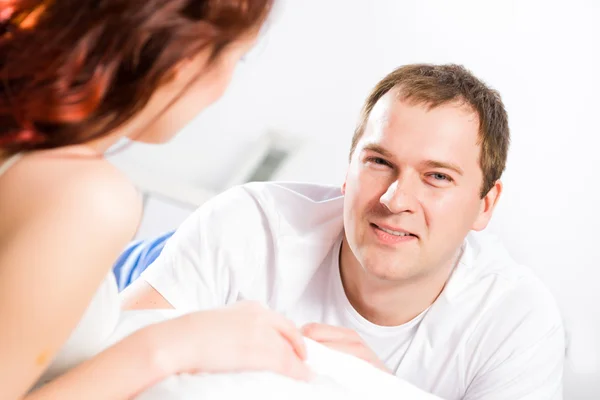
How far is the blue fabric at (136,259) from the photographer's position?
1.99 meters

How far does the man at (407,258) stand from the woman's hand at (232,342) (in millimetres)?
610

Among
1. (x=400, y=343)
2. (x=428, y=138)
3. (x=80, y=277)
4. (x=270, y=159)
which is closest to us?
(x=80, y=277)

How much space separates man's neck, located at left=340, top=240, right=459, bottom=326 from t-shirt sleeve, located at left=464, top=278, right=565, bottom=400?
12 cm

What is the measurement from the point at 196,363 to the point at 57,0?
0.41 m

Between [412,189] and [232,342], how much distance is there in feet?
2.39

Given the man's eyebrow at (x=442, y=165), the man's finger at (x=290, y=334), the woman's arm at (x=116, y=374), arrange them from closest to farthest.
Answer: the woman's arm at (x=116, y=374), the man's finger at (x=290, y=334), the man's eyebrow at (x=442, y=165)

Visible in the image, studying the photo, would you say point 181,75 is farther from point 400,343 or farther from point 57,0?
point 400,343

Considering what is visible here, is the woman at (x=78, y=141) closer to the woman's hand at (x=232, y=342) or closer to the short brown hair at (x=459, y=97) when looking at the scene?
the woman's hand at (x=232, y=342)

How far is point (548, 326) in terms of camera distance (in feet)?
5.41

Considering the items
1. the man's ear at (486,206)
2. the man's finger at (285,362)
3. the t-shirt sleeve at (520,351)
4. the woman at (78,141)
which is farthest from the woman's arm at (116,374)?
the man's ear at (486,206)

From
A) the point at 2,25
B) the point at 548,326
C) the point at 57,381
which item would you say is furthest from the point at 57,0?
the point at 548,326

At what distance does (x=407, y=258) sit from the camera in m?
1.57

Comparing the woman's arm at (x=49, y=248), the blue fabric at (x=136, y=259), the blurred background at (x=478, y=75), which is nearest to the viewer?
the woman's arm at (x=49, y=248)

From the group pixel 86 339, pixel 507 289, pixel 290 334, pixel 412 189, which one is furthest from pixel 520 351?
pixel 86 339
